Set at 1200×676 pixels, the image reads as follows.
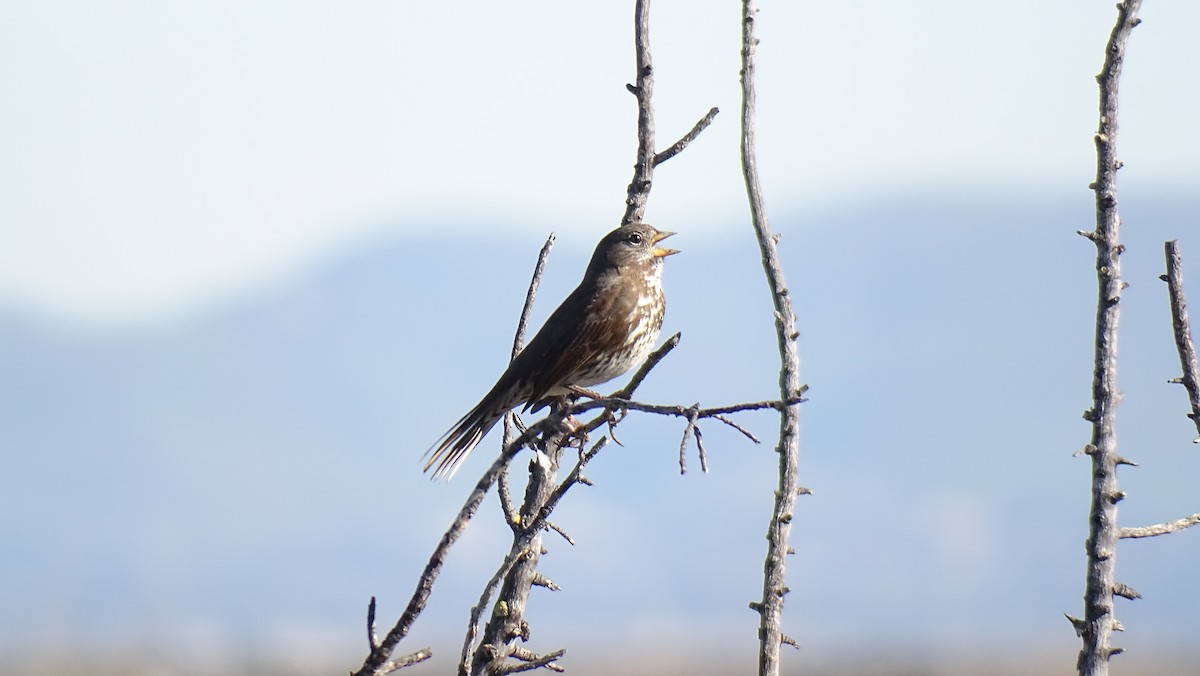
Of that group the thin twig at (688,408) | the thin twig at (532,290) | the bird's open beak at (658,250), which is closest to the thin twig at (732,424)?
the thin twig at (688,408)

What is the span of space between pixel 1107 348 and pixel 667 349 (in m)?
2.38

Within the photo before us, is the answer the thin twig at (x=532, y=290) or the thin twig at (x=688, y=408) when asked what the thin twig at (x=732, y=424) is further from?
the thin twig at (x=532, y=290)

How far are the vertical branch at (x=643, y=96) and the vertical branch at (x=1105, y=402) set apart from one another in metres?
2.97

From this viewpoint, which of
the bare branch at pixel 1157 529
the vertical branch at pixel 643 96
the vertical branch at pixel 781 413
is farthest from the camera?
the vertical branch at pixel 643 96

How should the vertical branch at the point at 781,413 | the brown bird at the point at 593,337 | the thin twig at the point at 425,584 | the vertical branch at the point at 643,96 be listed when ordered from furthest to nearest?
1. the brown bird at the point at 593,337
2. the vertical branch at the point at 643,96
3. the vertical branch at the point at 781,413
4. the thin twig at the point at 425,584

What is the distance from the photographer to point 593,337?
11656 millimetres

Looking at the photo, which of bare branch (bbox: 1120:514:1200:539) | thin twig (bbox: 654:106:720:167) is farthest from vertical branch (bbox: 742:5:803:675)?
bare branch (bbox: 1120:514:1200:539)

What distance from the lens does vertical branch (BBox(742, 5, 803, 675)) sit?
944 centimetres

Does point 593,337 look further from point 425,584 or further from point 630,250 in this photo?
point 425,584

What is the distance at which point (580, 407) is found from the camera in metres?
9.12

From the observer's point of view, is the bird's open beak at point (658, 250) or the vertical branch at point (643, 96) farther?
the bird's open beak at point (658, 250)

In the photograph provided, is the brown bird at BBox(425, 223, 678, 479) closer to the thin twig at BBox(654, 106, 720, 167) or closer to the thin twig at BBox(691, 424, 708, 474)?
the thin twig at BBox(654, 106, 720, 167)

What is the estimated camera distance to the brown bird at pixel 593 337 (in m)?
11.2

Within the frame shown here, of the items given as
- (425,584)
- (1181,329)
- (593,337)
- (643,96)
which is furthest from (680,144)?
(425,584)
